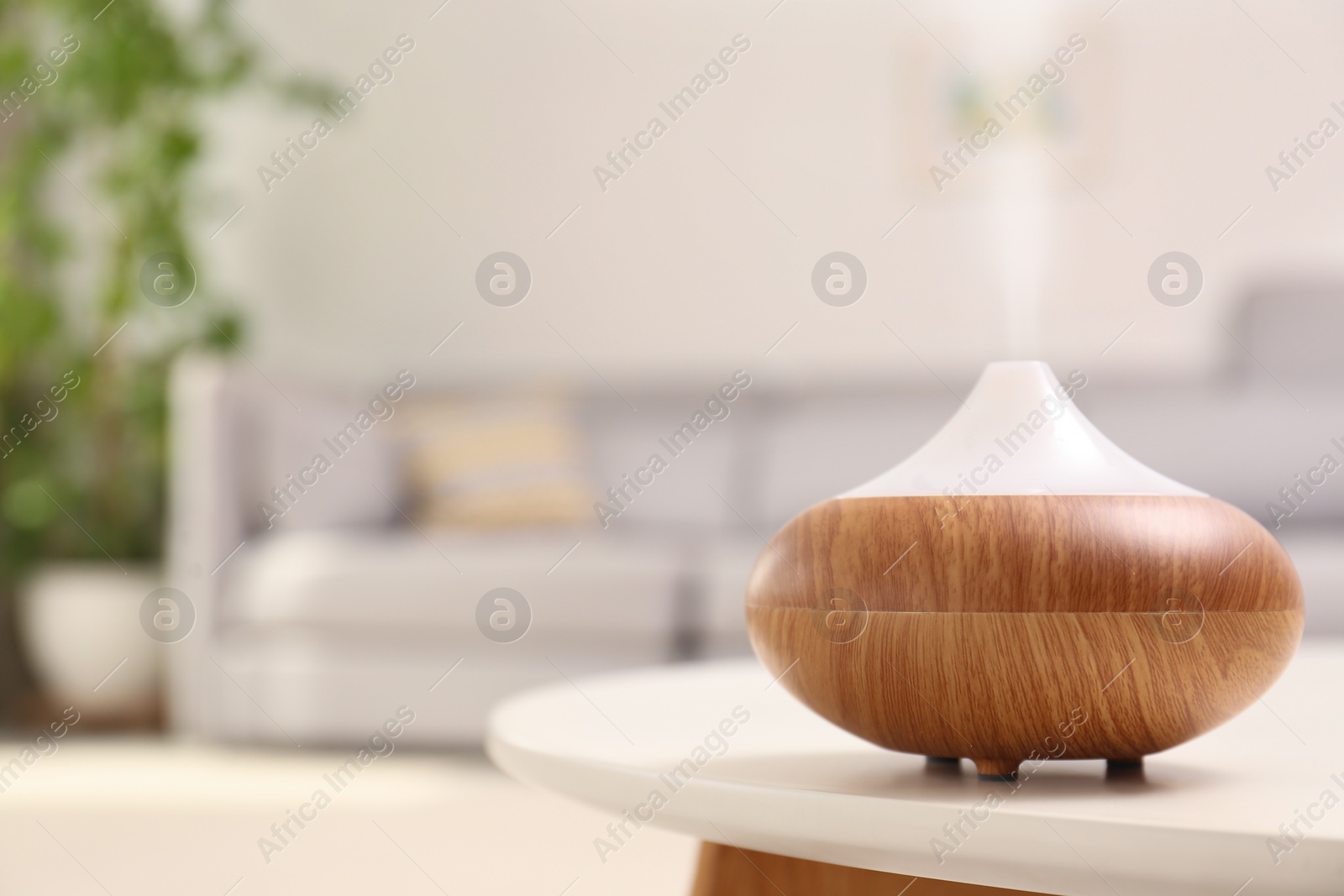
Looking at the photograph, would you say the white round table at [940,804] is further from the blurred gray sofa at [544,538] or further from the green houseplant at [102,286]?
the green houseplant at [102,286]

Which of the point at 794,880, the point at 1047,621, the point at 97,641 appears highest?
the point at 1047,621

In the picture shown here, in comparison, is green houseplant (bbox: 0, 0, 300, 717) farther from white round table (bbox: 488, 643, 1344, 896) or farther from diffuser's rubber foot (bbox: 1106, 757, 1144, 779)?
diffuser's rubber foot (bbox: 1106, 757, 1144, 779)

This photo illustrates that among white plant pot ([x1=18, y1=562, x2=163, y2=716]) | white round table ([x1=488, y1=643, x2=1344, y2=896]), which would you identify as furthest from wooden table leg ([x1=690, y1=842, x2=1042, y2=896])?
white plant pot ([x1=18, y1=562, x2=163, y2=716])

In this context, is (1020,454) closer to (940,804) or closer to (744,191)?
(940,804)

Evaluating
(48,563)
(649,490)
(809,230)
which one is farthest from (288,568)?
(809,230)

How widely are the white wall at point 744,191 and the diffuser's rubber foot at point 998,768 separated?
2.37m

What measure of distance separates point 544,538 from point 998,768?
80.0 inches

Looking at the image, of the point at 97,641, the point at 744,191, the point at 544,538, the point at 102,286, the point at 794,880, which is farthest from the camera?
the point at 744,191

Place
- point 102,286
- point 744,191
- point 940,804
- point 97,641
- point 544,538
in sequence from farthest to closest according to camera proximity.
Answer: point 744,191
point 102,286
point 97,641
point 544,538
point 940,804

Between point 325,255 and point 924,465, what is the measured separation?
3.10m

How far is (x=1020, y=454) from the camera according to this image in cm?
54

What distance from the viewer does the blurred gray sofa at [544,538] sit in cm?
219

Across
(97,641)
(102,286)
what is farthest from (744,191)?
(97,641)

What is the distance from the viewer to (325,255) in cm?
340
